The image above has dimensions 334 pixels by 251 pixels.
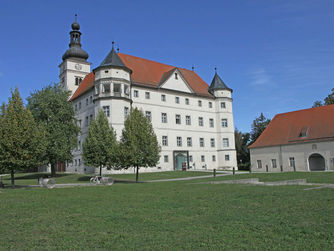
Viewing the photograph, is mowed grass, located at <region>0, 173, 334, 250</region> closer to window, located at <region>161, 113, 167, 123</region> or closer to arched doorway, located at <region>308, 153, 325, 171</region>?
arched doorway, located at <region>308, 153, 325, 171</region>

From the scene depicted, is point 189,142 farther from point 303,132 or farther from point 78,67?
point 78,67

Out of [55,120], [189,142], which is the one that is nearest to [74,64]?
[55,120]

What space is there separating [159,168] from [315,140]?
2135 cm

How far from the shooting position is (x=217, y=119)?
167 ft

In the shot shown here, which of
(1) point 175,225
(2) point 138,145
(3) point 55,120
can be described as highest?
(3) point 55,120

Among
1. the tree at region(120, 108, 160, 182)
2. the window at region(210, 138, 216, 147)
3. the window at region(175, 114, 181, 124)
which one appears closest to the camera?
the tree at region(120, 108, 160, 182)

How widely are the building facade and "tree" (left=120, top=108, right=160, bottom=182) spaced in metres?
21.3

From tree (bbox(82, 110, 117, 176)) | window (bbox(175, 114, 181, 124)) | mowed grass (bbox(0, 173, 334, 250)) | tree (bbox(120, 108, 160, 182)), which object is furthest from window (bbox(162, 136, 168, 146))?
mowed grass (bbox(0, 173, 334, 250))

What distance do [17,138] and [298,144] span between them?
34.7m

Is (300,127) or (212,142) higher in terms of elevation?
(300,127)

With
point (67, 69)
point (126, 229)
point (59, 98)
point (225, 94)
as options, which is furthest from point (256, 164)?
point (126, 229)

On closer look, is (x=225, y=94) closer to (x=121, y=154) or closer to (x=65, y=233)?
(x=121, y=154)

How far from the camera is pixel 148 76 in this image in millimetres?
45688

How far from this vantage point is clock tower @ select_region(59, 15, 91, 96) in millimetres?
52906
